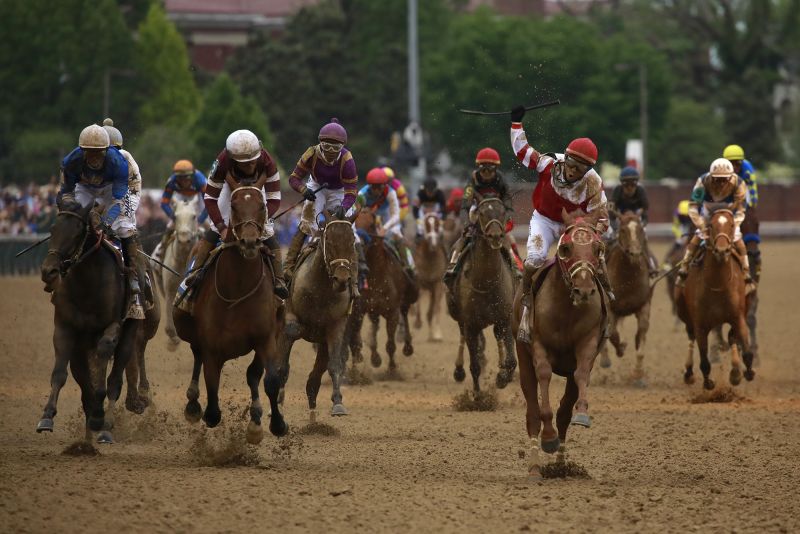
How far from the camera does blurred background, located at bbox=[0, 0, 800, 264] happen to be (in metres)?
50.5

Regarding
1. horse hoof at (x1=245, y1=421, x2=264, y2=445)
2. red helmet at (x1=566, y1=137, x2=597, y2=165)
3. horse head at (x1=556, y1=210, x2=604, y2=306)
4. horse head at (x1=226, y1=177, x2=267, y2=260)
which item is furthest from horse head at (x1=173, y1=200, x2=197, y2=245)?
horse head at (x1=556, y1=210, x2=604, y2=306)

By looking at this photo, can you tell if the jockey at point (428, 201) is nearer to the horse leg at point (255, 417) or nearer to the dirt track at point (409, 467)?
the dirt track at point (409, 467)

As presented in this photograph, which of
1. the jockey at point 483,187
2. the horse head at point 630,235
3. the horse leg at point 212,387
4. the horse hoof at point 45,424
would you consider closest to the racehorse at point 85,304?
the horse hoof at point 45,424

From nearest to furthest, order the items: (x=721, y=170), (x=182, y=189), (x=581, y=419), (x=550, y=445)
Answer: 1. (x=581, y=419)
2. (x=550, y=445)
3. (x=721, y=170)
4. (x=182, y=189)

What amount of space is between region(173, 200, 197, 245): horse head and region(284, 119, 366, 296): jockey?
17.5 ft

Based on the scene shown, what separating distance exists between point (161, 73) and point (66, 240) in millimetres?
51162

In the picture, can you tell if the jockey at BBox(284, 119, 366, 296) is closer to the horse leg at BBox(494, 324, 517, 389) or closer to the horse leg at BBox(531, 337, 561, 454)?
the horse leg at BBox(494, 324, 517, 389)

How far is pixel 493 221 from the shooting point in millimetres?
16984

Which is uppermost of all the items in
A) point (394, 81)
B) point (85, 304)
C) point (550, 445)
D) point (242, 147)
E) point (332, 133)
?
point (394, 81)

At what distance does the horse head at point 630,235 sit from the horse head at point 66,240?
29.5 feet

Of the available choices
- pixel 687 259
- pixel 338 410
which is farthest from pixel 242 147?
pixel 687 259

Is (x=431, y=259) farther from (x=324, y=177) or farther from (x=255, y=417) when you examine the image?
(x=255, y=417)

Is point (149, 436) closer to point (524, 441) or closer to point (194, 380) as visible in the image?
point (194, 380)

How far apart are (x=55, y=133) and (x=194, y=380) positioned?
4084 cm
